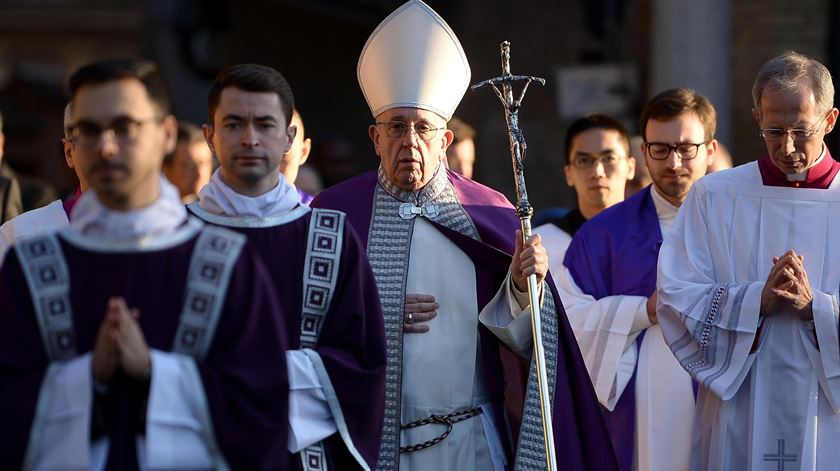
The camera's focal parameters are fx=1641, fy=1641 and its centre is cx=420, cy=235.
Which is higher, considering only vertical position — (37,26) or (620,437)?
→ (37,26)

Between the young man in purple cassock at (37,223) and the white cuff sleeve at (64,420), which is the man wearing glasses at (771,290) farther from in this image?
the white cuff sleeve at (64,420)

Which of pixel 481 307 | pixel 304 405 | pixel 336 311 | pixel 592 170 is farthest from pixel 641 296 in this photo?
pixel 304 405

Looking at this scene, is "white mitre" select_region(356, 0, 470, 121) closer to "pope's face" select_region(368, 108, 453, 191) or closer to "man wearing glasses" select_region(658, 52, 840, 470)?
"pope's face" select_region(368, 108, 453, 191)

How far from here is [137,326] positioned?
410 cm

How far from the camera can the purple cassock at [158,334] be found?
4.20 m

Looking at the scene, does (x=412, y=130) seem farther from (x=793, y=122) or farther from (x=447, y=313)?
(x=793, y=122)

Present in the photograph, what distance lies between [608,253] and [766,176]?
3.32ft

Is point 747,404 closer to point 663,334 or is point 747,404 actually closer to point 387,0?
→ point 663,334

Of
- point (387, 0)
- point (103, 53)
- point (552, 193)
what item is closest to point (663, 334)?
point (552, 193)

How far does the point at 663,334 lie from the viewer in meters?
6.24

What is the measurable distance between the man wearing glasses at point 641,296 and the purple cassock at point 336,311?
1779mm

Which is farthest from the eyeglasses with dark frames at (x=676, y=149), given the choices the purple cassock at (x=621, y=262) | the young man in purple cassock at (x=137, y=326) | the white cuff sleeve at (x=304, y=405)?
the young man in purple cassock at (x=137, y=326)

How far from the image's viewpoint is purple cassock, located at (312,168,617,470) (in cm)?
589

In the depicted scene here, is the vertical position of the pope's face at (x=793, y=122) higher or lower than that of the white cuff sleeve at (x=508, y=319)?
higher
